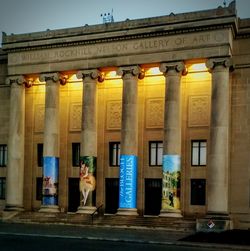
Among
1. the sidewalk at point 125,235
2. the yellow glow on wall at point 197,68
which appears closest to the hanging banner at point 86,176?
the sidewalk at point 125,235

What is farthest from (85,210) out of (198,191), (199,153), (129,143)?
(199,153)

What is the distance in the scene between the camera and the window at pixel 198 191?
4750cm

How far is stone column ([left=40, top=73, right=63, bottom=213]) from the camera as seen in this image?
165 feet

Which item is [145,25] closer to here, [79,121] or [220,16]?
[220,16]

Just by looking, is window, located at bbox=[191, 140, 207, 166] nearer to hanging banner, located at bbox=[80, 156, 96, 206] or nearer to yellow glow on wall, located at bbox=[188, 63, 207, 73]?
yellow glow on wall, located at bbox=[188, 63, 207, 73]

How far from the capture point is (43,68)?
51.8 metres

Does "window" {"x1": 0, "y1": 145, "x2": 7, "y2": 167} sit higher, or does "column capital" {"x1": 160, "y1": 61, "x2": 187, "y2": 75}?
"column capital" {"x1": 160, "y1": 61, "x2": 187, "y2": 75}

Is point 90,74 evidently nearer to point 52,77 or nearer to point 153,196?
point 52,77

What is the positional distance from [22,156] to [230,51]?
21.2 meters

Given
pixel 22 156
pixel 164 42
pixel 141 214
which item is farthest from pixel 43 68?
pixel 141 214

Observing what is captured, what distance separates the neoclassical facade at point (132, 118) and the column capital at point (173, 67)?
8 centimetres

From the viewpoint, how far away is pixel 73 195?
52.3 metres

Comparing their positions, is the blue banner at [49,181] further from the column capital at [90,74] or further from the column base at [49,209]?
the column capital at [90,74]

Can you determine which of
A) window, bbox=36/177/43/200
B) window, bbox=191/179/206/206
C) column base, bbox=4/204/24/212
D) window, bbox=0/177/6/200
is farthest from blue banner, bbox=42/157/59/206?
window, bbox=191/179/206/206
